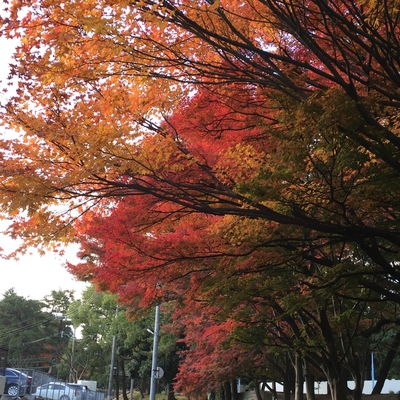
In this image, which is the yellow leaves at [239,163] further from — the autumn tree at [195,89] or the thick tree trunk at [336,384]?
the thick tree trunk at [336,384]

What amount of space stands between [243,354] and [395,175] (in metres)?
14.5

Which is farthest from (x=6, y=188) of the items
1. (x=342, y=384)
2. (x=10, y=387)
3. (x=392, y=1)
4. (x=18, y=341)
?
(x=18, y=341)

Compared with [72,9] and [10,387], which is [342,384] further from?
[10,387]

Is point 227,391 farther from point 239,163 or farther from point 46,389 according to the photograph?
point 239,163

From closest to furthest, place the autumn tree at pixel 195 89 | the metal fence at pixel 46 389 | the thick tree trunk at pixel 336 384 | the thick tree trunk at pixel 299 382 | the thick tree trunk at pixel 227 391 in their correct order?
the autumn tree at pixel 195 89 < the thick tree trunk at pixel 336 384 < the thick tree trunk at pixel 299 382 < the metal fence at pixel 46 389 < the thick tree trunk at pixel 227 391

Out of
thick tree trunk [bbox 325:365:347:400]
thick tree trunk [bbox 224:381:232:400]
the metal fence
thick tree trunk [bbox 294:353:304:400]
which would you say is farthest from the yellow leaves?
thick tree trunk [bbox 224:381:232:400]

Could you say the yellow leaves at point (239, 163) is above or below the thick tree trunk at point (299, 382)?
above

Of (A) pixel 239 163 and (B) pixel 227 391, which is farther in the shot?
(B) pixel 227 391

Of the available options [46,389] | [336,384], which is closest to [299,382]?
[336,384]

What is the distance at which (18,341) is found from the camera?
6084cm

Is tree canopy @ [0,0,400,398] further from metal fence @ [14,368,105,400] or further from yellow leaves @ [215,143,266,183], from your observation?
metal fence @ [14,368,105,400]

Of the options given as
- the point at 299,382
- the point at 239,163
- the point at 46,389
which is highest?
the point at 239,163

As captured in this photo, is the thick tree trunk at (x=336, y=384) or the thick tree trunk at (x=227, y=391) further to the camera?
the thick tree trunk at (x=227, y=391)

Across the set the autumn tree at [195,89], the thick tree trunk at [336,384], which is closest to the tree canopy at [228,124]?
the autumn tree at [195,89]
